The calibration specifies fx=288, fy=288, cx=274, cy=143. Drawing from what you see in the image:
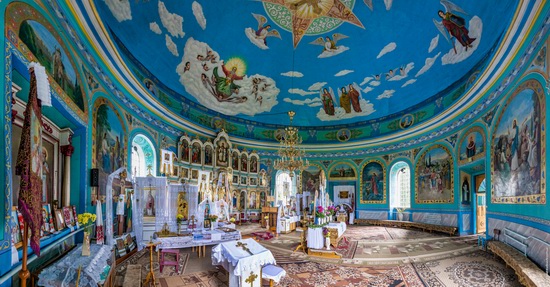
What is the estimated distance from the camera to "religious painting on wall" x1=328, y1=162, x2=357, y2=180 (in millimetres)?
23984

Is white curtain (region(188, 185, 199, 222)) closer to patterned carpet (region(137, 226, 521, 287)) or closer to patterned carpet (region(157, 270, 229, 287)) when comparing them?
patterned carpet (region(137, 226, 521, 287))

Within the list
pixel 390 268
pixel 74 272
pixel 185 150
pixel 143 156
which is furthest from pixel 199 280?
pixel 185 150

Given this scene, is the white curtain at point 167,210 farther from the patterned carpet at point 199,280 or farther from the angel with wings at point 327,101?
the angel with wings at point 327,101

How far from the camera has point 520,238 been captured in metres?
9.34

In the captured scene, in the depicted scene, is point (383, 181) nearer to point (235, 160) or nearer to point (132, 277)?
point (235, 160)

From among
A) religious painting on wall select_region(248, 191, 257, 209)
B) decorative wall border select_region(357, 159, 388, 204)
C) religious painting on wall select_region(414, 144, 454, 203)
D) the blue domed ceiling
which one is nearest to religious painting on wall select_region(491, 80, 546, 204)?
the blue domed ceiling

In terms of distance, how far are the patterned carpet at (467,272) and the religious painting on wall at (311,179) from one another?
1441 cm

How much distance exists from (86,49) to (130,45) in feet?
14.9

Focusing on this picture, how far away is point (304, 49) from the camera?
56.8 ft

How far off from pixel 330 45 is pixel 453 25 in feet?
20.2

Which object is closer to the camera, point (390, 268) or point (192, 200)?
point (390, 268)

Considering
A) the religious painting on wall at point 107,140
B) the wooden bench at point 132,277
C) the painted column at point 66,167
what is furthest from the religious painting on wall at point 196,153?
the wooden bench at point 132,277

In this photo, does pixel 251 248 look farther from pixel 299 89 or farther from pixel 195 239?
pixel 299 89

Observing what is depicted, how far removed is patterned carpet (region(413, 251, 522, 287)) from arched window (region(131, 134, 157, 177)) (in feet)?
41.8
